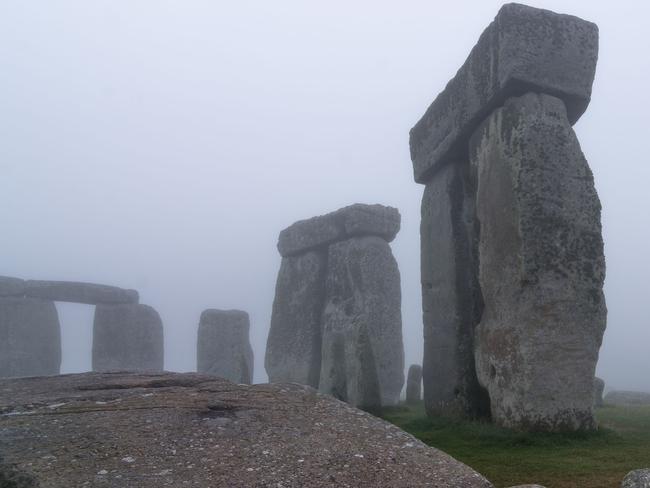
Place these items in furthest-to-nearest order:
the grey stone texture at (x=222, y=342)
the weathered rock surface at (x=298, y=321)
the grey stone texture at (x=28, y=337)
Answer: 1. the grey stone texture at (x=28, y=337)
2. the grey stone texture at (x=222, y=342)
3. the weathered rock surface at (x=298, y=321)

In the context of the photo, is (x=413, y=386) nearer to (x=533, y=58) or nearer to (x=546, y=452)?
(x=546, y=452)

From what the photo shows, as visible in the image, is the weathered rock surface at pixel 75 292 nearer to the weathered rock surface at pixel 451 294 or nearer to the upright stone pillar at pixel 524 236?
the weathered rock surface at pixel 451 294

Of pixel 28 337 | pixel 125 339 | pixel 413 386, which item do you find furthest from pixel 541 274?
pixel 28 337

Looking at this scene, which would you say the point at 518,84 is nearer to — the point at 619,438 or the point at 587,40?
the point at 587,40

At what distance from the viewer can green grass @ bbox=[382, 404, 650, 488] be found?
520 cm

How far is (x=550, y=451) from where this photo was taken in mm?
6199

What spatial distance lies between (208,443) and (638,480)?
7.48 feet

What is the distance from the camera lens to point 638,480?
3457 mm

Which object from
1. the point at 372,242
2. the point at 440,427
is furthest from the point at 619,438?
the point at 372,242

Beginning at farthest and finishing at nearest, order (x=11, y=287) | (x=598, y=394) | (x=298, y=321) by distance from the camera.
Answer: (x=11, y=287) < (x=298, y=321) < (x=598, y=394)

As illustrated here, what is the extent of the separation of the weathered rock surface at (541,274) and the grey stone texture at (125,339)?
58.0ft

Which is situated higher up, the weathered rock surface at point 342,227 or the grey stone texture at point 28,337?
the weathered rock surface at point 342,227

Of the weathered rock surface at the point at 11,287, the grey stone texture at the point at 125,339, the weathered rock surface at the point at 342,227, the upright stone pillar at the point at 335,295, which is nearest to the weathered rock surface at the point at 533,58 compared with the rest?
the upright stone pillar at the point at 335,295

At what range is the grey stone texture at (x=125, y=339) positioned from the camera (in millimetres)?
23234
